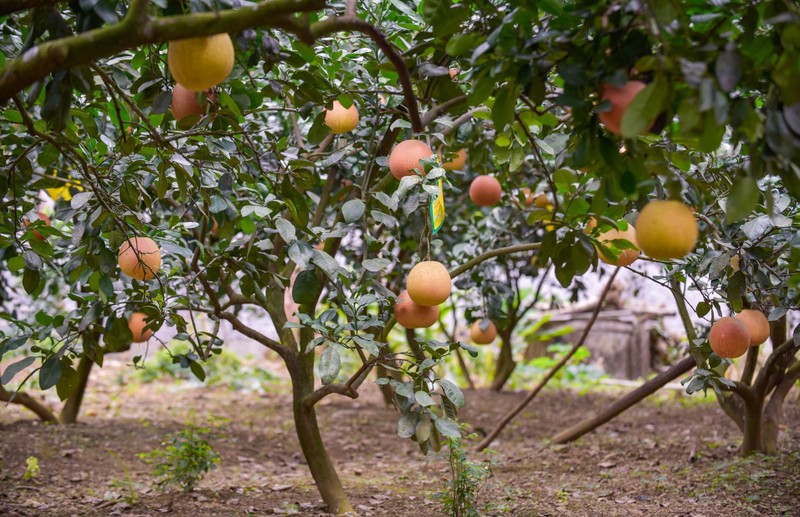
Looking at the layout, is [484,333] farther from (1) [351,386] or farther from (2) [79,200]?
(2) [79,200]

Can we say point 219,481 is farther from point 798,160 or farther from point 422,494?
point 798,160

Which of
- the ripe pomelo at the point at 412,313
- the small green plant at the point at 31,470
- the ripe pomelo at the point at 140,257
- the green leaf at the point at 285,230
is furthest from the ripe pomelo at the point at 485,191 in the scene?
the small green plant at the point at 31,470

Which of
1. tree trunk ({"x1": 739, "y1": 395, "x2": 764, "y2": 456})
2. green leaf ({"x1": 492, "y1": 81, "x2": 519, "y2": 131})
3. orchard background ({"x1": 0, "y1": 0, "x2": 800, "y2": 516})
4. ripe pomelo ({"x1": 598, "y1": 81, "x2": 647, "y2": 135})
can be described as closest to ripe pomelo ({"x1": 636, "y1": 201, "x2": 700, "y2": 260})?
orchard background ({"x1": 0, "y1": 0, "x2": 800, "y2": 516})

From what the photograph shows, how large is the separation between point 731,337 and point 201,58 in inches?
55.7

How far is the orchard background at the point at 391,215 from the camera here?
3.65 ft

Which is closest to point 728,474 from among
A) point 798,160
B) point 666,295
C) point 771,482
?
point 771,482

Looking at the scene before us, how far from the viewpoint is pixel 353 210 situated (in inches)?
71.2

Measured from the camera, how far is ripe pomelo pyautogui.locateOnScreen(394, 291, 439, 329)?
179 centimetres

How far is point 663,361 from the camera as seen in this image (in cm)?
609

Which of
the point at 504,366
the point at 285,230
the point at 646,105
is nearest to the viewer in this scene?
the point at 646,105

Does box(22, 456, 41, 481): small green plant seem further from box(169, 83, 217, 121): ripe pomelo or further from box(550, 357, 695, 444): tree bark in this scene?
box(550, 357, 695, 444): tree bark

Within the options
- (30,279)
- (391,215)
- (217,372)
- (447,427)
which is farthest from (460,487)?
(217,372)

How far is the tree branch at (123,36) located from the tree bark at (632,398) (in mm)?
2036

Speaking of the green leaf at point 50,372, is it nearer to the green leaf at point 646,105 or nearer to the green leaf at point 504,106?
the green leaf at point 504,106
